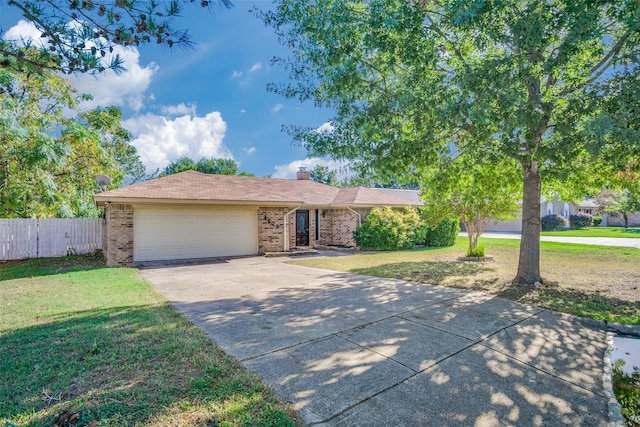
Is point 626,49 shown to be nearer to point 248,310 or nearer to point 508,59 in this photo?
point 508,59

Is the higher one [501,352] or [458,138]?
[458,138]

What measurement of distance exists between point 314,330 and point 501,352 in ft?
8.18

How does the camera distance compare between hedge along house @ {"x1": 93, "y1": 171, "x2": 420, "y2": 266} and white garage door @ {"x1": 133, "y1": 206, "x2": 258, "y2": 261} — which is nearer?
hedge along house @ {"x1": 93, "y1": 171, "x2": 420, "y2": 266}

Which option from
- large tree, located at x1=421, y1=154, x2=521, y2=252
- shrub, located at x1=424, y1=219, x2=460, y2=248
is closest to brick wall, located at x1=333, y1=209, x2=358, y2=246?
shrub, located at x1=424, y1=219, x2=460, y2=248

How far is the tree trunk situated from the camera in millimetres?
8109

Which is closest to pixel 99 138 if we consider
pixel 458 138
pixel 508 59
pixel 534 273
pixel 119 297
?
pixel 119 297

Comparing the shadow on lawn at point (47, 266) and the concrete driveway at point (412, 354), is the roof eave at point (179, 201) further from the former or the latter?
the concrete driveway at point (412, 354)

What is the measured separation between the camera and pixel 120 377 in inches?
132

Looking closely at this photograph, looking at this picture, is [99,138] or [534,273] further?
[99,138]

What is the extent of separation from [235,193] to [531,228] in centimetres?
1142

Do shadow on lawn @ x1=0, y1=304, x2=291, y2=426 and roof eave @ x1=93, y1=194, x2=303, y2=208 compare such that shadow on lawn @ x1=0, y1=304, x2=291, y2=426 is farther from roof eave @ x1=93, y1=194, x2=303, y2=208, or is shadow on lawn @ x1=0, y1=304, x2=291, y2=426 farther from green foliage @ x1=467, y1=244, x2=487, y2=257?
green foliage @ x1=467, y1=244, x2=487, y2=257

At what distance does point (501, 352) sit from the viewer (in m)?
4.20

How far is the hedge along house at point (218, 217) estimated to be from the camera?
40.8 ft

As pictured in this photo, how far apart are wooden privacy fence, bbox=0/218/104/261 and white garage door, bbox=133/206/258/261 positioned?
363 cm
